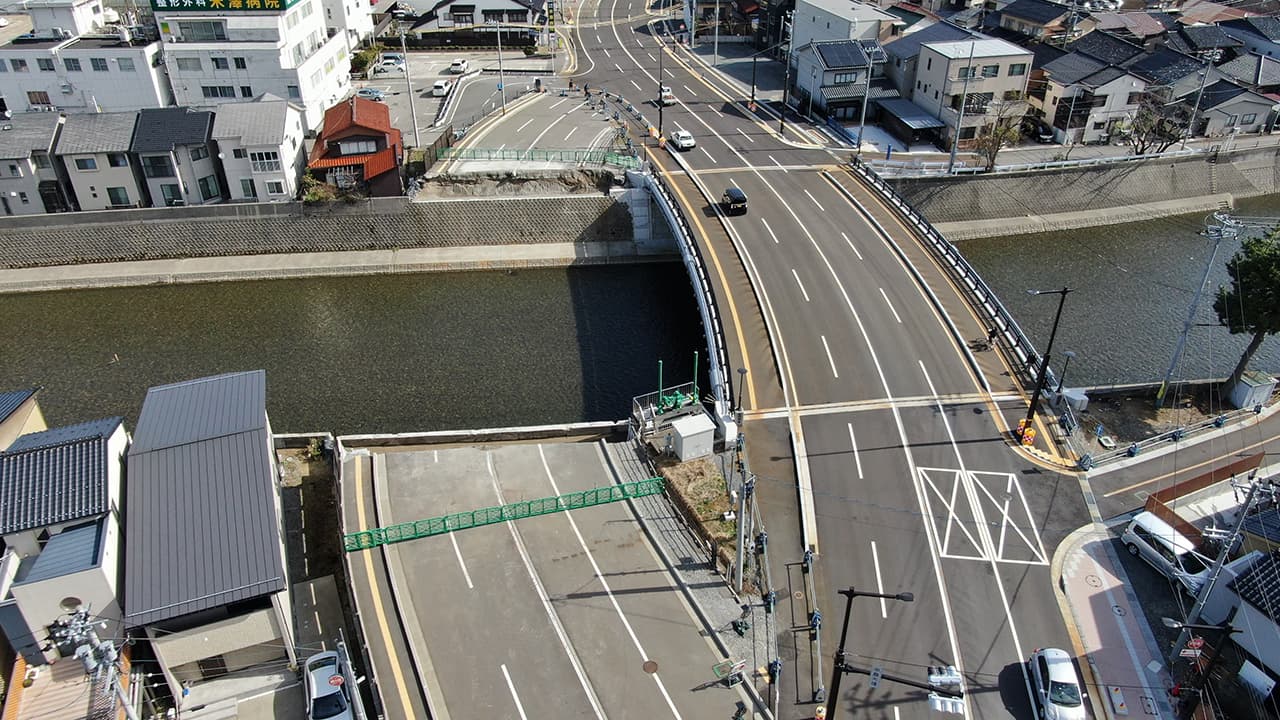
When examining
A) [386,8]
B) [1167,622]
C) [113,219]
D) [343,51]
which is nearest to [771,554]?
[1167,622]


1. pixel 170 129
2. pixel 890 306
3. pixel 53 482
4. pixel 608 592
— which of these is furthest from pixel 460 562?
pixel 170 129

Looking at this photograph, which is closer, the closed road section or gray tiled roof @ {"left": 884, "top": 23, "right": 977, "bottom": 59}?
the closed road section

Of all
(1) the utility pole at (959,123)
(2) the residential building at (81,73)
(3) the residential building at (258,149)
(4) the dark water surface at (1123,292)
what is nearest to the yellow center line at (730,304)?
(1) the utility pole at (959,123)

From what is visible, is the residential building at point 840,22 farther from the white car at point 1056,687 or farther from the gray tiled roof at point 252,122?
the white car at point 1056,687

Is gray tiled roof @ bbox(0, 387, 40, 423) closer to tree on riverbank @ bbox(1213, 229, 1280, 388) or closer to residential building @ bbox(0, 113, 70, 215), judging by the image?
residential building @ bbox(0, 113, 70, 215)

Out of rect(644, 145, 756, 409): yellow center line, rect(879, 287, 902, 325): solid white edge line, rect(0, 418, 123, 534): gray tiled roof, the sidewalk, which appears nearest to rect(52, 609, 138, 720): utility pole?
rect(0, 418, 123, 534): gray tiled roof

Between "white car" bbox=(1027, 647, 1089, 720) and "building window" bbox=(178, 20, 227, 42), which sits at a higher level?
"building window" bbox=(178, 20, 227, 42)
